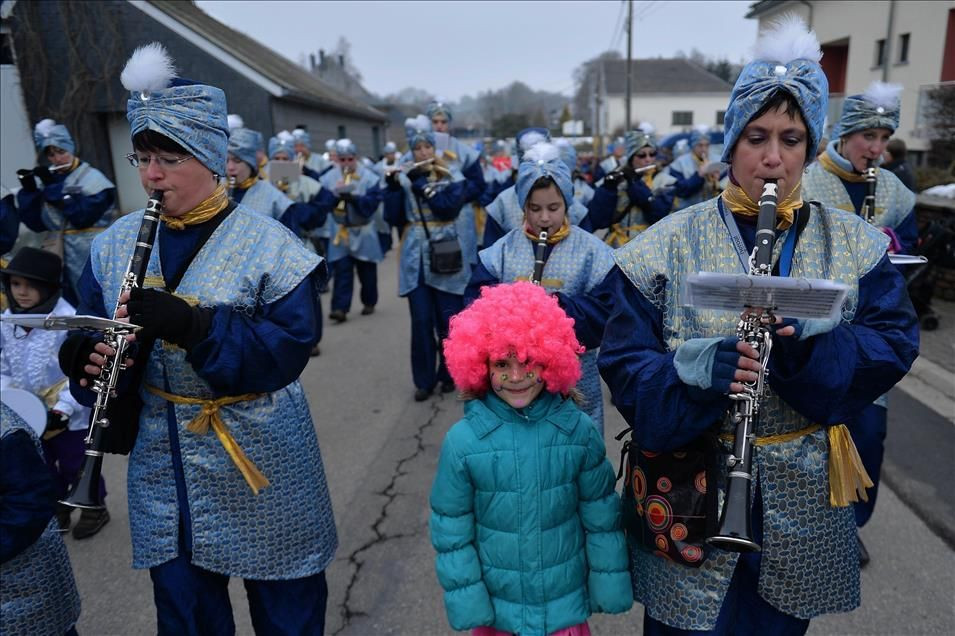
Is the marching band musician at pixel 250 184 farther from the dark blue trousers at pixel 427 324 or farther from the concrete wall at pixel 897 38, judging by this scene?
the concrete wall at pixel 897 38

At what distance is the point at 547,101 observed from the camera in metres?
92.6

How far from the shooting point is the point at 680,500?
1763 millimetres

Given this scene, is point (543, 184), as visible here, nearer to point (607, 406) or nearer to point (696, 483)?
point (696, 483)

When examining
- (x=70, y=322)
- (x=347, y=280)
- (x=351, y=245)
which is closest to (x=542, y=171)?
(x=70, y=322)

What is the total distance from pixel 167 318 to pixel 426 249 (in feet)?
13.2

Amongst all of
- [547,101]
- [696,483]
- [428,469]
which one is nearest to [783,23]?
[696,483]

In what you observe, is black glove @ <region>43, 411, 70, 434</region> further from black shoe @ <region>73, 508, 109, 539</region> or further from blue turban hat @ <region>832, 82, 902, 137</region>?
blue turban hat @ <region>832, 82, 902, 137</region>

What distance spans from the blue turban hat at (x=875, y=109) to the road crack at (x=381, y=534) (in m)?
3.17

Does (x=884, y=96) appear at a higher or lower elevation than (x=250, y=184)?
higher

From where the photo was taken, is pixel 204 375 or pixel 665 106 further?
pixel 665 106

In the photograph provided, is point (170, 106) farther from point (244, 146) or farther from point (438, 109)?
point (438, 109)

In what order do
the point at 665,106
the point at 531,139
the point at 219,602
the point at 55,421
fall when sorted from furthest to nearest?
the point at 665,106 → the point at 531,139 → the point at 55,421 → the point at 219,602

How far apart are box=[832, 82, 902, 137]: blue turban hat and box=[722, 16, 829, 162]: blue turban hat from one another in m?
2.03

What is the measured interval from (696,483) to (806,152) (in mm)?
883
